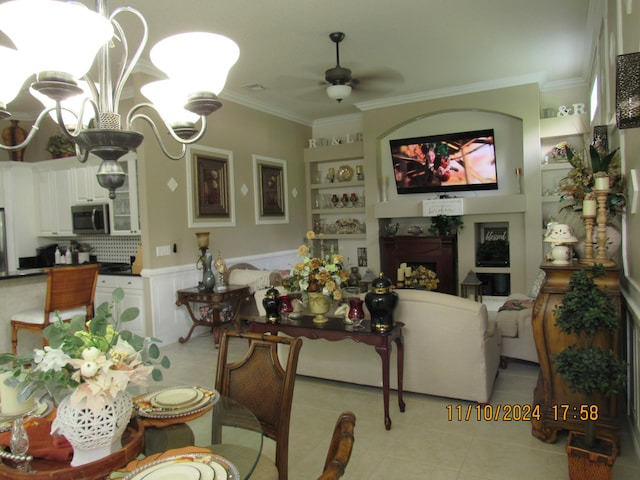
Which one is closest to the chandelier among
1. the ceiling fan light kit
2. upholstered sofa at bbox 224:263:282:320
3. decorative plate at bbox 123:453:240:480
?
decorative plate at bbox 123:453:240:480

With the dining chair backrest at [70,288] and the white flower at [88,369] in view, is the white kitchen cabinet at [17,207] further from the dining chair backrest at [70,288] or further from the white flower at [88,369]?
the white flower at [88,369]

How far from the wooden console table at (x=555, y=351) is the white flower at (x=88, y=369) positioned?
237 centimetres

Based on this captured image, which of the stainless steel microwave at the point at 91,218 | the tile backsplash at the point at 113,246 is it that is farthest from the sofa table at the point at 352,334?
the tile backsplash at the point at 113,246

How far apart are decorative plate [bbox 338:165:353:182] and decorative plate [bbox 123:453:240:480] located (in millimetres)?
6496

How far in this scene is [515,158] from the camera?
248 inches

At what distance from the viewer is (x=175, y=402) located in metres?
1.79

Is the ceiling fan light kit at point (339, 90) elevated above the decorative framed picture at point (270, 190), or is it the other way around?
the ceiling fan light kit at point (339, 90)

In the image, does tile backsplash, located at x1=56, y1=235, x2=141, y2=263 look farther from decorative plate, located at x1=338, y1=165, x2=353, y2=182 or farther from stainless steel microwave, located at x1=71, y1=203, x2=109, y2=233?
decorative plate, located at x1=338, y1=165, x2=353, y2=182

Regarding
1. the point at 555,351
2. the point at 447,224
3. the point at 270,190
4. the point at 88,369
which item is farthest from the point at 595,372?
the point at 270,190

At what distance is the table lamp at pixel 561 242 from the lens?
8.87ft

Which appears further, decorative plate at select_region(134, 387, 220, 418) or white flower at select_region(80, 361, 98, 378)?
decorative plate at select_region(134, 387, 220, 418)

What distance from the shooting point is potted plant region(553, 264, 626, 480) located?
217 centimetres

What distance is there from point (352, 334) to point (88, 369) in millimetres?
1988

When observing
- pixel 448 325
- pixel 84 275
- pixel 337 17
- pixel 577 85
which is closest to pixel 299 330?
pixel 448 325
